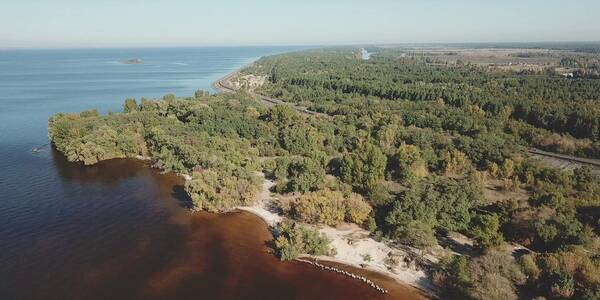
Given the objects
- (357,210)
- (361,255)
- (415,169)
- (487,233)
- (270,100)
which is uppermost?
(270,100)

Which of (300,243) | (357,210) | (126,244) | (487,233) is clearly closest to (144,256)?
(126,244)

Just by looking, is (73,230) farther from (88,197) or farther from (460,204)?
(460,204)

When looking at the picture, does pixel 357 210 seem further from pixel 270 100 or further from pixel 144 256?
pixel 270 100

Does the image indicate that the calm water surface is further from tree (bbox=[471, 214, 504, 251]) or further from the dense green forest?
tree (bbox=[471, 214, 504, 251])

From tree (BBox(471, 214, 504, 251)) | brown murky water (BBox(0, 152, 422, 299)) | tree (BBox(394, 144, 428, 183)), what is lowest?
brown murky water (BBox(0, 152, 422, 299))

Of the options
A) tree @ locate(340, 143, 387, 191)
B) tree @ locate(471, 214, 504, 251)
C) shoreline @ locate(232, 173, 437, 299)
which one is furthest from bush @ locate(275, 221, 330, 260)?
tree @ locate(471, 214, 504, 251)

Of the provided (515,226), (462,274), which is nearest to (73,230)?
(462,274)
